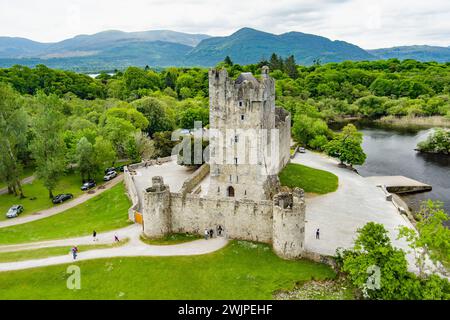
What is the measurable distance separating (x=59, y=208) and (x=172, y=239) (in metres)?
21.9

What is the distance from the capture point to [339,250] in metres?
33.7

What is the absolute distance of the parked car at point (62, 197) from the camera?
52.9 meters

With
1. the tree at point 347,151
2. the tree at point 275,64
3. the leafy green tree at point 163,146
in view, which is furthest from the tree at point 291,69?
the leafy green tree at point 163,146

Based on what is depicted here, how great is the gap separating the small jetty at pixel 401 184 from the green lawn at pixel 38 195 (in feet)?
157

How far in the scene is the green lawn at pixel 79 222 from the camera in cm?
4091

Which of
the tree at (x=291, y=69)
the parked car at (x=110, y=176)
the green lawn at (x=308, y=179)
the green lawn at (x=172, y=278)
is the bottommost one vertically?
the green lawn at (x=172, y=278)

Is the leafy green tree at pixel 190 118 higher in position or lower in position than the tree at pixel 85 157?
higher

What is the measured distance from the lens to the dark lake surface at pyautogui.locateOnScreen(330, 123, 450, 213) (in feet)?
198

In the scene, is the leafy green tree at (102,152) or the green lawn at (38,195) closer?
the green lawn at (38,195)

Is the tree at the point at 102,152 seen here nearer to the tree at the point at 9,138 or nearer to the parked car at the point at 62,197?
the parked car at the point at 62,197

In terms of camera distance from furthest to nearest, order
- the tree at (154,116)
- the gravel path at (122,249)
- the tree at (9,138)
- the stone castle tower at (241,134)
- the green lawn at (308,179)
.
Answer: the tree at (154,116)
the tree at (9,138)
the green lawn at (308,179)
the stone castle tower at (241,134)
the gravel path at (122,249)

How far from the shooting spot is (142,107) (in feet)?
289

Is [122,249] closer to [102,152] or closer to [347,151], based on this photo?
[102,152]

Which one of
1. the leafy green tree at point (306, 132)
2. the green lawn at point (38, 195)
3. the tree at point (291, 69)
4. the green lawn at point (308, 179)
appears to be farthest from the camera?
the tree at point (291, 69)
